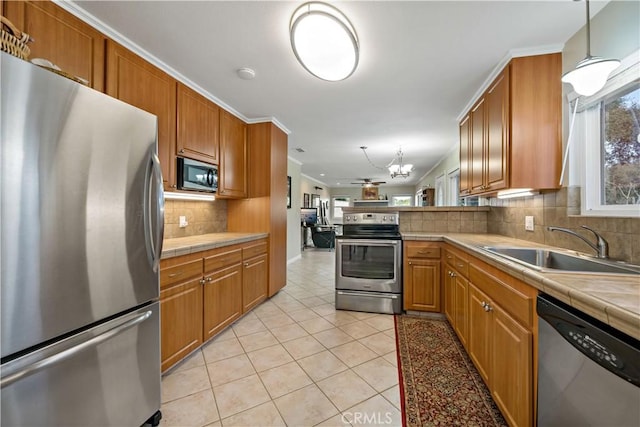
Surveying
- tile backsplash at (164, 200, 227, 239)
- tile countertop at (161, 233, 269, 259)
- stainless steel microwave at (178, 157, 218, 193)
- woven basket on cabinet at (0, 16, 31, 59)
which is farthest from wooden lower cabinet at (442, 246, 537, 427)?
tile backsplash at (164, 200, 227, 239)

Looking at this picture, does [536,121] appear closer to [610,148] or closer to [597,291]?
[610,148]

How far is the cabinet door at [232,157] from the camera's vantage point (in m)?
2.85

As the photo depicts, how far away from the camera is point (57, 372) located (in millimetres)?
952

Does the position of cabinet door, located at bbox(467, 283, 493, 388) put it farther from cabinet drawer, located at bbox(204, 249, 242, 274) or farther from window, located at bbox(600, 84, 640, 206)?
cabinet drawer, located at bbox(204, 249, 242, 274)

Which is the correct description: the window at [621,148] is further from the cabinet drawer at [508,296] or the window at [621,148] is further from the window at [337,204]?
the window at [337,204]

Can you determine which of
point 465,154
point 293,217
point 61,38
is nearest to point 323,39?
point 61,38

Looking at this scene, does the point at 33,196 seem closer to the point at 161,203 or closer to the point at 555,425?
the point at 161,203

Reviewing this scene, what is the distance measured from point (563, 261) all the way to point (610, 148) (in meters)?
0.75

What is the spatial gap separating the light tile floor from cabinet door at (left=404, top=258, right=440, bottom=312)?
326 mm

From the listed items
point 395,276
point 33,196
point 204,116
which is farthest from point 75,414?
point 395,276

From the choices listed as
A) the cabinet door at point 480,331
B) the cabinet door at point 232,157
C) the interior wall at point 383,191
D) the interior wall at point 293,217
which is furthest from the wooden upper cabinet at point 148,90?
the interior wall at point 383,191

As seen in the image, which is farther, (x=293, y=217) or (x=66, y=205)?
(x=293, y=217)

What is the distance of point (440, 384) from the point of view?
5.61 feet

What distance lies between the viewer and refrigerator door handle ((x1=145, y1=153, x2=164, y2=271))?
1299mm
